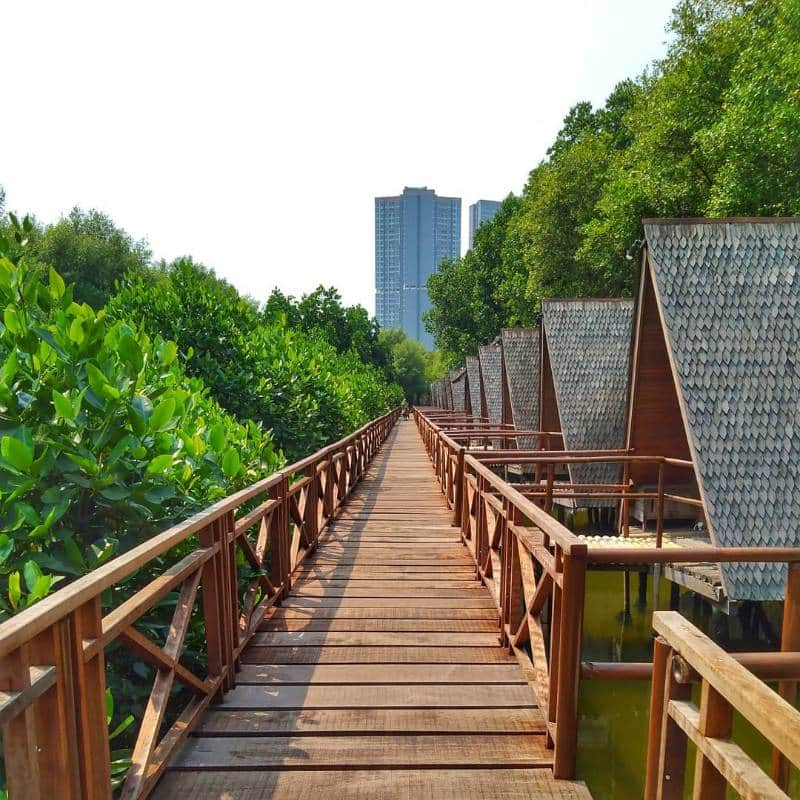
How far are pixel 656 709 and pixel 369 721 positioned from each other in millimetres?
1463

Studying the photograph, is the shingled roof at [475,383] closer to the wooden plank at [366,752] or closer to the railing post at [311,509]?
the railing post at [311,509]

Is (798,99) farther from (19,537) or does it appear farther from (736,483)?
(19,537)

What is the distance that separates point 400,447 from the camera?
19.4 metres

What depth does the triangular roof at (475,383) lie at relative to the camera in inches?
851

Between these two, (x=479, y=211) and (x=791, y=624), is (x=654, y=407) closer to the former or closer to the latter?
(x=791, y=624)

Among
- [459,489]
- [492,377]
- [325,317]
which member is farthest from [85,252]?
[459,489]

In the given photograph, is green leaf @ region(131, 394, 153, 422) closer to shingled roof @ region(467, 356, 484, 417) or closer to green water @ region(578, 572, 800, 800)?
green water @ region(578, 572, 800, 800)

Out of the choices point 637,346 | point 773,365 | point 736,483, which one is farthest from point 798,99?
point 736,483

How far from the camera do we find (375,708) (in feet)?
9.04

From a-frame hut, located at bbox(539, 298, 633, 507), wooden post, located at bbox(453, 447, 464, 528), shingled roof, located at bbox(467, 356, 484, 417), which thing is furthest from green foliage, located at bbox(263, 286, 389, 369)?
wooden post, located at bbox(453, 447, 464, 528)

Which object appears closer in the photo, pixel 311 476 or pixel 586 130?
pixel 311 476

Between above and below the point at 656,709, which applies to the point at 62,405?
above

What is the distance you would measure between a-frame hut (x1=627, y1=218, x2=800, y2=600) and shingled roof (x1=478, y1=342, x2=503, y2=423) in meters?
10.3

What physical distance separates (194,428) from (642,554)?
8.74 ft
